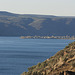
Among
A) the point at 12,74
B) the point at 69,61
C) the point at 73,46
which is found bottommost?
the point at 69,61

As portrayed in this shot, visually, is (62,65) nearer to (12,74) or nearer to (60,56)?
(60,56)

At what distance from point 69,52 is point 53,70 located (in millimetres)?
2283

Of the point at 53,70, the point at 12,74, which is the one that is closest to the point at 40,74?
the point at 53,70

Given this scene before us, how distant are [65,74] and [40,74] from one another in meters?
2.35

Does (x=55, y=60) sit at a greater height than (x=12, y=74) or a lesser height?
lesser

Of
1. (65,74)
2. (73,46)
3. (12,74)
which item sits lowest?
(65,74)

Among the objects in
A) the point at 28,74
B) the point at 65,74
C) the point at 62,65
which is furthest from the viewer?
the point at 28,74

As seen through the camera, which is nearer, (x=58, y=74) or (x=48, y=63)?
(x=58, y=74)

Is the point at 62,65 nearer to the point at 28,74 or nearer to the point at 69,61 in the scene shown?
the point at 69,61

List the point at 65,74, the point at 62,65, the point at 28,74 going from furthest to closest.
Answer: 1. the point at 28,74
2. the point at 62,65
3. the point at 65,74

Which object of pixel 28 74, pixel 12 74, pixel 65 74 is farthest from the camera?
pixel 12 74

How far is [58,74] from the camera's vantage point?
22828 mm

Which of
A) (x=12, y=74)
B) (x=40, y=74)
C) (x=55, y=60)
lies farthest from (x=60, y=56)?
(x=12, y=74)

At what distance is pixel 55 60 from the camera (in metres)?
24.4
